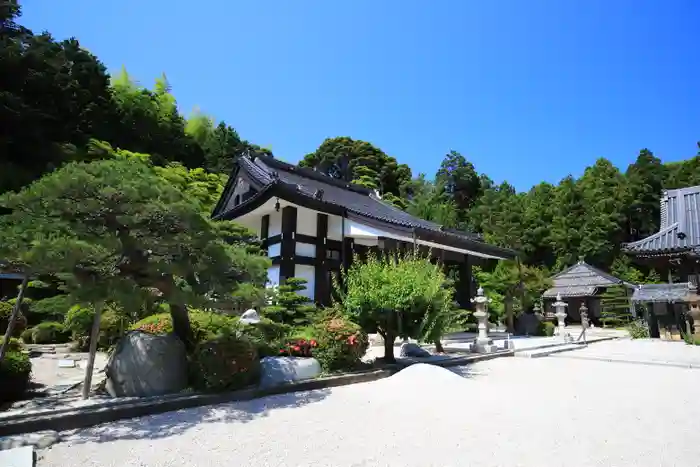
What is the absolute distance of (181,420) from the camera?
458 centimetres

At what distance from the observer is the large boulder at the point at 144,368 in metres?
5.48

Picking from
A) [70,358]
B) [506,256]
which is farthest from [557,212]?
[70,358]

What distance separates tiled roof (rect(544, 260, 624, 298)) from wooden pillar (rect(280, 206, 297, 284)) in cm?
2241

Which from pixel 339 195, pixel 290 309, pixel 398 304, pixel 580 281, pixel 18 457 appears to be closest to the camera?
pixel 18 457

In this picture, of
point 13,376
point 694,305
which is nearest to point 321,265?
point 13,376

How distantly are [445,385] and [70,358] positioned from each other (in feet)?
28.6

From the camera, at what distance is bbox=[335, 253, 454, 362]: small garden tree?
765cm

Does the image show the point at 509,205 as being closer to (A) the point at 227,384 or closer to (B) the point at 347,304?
(B) the point at 347,304

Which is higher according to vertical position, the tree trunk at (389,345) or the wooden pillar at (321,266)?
the wooden pillar at (321,266)

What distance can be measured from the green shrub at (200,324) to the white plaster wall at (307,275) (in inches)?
186

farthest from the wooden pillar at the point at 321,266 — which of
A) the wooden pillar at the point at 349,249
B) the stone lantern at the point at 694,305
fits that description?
the stone lantern at the point at 694,305

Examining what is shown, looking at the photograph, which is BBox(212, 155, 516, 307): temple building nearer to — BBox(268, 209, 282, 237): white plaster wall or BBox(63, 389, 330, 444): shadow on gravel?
BBox(268, 209, 282, 237): white plaster wall

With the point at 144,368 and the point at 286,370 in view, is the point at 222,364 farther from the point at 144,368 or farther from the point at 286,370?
the point at 286,370

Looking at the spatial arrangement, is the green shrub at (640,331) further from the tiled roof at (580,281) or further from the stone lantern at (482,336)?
the stone lantern at (482,336)
